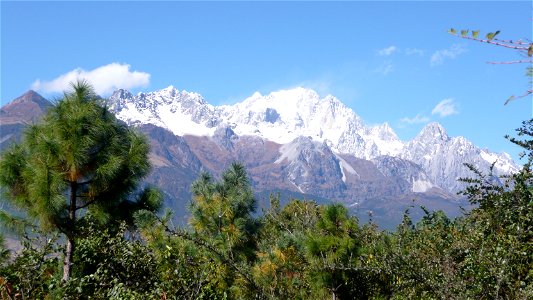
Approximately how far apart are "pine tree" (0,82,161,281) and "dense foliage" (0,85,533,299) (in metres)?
0.16

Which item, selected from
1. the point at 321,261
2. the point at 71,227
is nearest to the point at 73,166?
the point at 71,227

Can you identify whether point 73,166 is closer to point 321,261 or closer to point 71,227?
point 71,227

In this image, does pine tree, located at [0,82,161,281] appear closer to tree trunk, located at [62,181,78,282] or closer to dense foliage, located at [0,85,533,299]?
tree trunk, located at [62,181,78,282]

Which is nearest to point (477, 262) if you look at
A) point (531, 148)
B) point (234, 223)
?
point (531, 148)

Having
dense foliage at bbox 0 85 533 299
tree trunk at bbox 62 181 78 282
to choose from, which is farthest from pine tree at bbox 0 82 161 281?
dense foliage at bbox 0 85 533 299

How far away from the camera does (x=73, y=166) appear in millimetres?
12445

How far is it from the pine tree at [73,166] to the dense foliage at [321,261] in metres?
0.16

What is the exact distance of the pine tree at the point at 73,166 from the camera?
12.4 meters

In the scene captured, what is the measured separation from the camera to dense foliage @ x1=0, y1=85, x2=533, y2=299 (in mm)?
6660

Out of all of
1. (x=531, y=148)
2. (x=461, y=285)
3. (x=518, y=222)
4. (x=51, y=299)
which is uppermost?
(x=531, y=148)

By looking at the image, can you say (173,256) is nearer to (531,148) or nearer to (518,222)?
(518,222)

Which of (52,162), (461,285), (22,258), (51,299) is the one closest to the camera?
(461,285)

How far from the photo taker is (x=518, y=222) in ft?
23.7

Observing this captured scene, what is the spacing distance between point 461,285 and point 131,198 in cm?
1123
